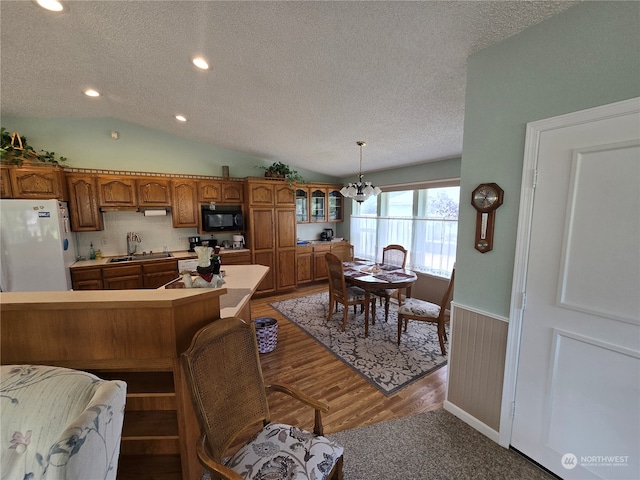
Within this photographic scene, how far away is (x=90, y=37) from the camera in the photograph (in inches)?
75.7

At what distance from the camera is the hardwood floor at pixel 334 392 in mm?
1937

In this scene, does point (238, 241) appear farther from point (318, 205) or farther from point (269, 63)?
point (269, 63)

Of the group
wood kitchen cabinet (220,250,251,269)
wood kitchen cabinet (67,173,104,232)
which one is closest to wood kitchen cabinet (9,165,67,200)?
wood kitchen cabinet (67,173,104,232)

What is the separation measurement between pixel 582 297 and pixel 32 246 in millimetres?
4909

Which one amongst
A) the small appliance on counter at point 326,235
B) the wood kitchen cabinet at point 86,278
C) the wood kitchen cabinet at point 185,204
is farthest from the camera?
the small appliance on counter at point 326,235

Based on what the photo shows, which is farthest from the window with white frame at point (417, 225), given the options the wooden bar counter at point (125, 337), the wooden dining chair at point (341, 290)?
the wooden bar counter at point (125, 337)

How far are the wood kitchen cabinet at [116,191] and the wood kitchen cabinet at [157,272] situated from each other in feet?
3.17

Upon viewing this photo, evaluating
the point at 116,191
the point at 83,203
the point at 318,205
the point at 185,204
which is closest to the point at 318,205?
the point at 318,205

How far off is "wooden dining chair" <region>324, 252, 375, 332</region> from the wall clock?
179 centimetres

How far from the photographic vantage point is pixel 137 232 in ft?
13.5

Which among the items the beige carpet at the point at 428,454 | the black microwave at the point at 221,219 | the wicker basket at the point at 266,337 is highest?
the black microwave at the point at 221,219

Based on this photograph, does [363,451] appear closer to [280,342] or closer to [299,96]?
[280,342]

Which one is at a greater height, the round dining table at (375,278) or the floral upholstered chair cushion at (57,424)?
the floral upholstered chair cushion at (57,424)

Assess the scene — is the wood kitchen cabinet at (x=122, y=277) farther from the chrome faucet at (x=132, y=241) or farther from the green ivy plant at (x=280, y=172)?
the green ivy plant at (x=280, y=172)
